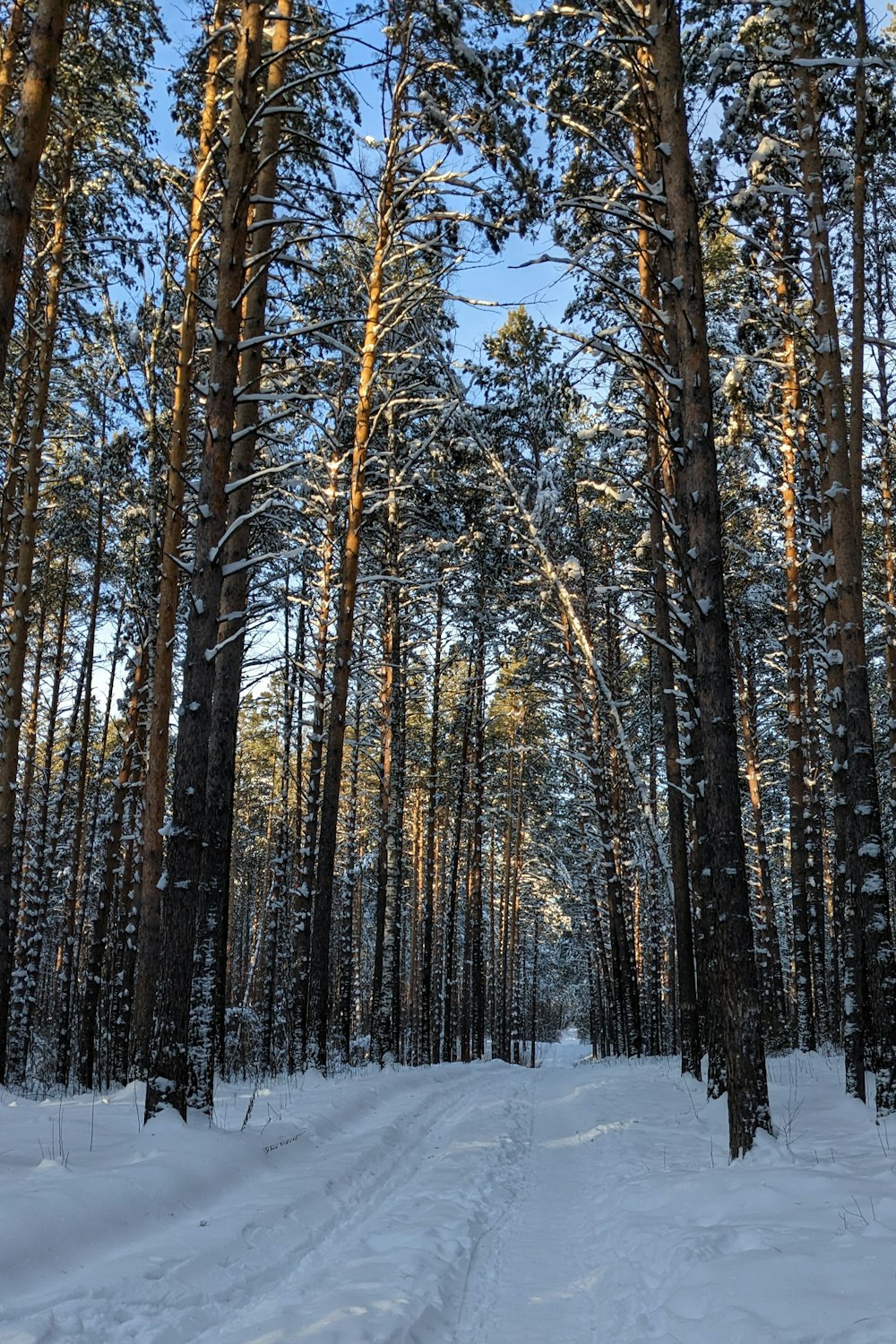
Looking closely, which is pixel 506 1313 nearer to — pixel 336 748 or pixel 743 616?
pixel 336 748

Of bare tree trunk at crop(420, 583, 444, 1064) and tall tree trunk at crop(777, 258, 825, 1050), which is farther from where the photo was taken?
bare tree trunk at crop(420, 583, 444, 1064)

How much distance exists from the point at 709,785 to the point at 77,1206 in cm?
565

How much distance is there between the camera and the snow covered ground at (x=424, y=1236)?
381 cm

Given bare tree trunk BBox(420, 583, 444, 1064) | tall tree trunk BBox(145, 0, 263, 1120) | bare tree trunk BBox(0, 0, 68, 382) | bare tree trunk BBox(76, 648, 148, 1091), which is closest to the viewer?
bare tree trunk BBox(0, 0, 68, 382)

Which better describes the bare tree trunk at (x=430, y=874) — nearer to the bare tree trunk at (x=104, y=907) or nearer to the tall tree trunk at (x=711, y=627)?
the bare tree trunk at (x=104, y=907)

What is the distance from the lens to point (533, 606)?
70.7 feet

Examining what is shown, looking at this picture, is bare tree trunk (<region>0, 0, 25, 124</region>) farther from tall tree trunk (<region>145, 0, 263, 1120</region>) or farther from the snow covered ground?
the snow covered ground

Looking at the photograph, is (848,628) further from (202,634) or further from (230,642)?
(202,634)

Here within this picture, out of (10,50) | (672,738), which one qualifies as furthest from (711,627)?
(10,50)

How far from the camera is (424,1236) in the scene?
536 centimetres

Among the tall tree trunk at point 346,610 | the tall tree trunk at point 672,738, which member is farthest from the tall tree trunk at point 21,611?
the tall tree trunk at point 672,738

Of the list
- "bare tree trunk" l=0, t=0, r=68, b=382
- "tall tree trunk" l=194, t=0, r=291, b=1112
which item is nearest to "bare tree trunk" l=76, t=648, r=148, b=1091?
"tall tree trunk" l=194, t=0, r=291, b=1112

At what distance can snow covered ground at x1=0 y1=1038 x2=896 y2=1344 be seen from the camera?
12.5 feet

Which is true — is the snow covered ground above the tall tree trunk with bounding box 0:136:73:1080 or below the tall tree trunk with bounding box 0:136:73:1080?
below
